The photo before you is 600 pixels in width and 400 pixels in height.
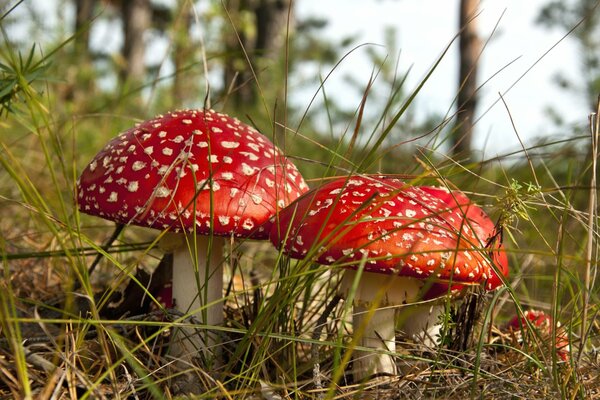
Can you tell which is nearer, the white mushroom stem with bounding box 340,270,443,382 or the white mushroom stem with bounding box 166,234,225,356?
the white mushroom stem with bounding box 340,270,443,382

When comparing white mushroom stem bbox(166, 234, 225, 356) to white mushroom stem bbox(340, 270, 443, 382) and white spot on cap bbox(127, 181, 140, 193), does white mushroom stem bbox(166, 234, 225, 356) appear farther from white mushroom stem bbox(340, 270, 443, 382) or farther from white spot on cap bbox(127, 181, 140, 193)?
white mushroom stem bbox(340, 270, 443, 382)

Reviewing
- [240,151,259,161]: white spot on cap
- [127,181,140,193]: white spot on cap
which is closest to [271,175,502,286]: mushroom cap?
[240,151,259,161]: white spot on cap

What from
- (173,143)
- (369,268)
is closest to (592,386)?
(369,268)

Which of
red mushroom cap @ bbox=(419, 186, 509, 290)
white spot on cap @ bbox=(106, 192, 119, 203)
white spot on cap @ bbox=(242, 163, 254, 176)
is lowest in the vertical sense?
red mushroom cap @ bbox=(419, 186, 509, 290)

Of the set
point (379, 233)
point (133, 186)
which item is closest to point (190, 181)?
point (133, 186)

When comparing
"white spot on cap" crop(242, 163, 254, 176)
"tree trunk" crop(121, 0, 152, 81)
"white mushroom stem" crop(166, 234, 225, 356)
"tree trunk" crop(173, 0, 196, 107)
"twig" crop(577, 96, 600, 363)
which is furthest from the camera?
"tree trunk" crop(121, 0, 152, 81)

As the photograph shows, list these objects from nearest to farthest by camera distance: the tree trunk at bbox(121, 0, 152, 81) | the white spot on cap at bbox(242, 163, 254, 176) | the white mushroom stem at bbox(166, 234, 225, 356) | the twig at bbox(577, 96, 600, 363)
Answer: the twig at bbox(577, 96, 600, 363) < the white spot on cap at bbox(242, 163, 254, 176) < the white mushroom stem at bbox(166, 234, 225, 356) < the tree trunk at bbox(121, 0, 152, 81)

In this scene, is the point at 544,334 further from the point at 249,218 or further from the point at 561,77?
the point at 561,77

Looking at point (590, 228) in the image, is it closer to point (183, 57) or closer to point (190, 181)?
point (190, 181)
